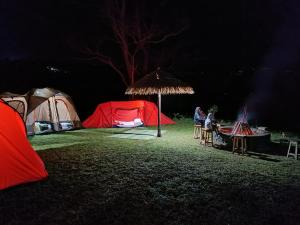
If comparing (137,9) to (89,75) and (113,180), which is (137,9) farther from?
(113,180)

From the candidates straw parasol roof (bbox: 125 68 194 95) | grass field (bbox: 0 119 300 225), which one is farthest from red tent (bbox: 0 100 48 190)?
straw parasol roof (bbox: 125 68 194 95)

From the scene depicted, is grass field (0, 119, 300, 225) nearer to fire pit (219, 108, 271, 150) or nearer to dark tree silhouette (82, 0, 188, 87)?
fire pit (219, 108, 271, 150)

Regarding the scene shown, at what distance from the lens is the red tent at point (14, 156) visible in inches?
253

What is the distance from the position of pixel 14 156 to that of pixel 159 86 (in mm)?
6703

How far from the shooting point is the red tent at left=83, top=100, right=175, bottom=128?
15633 millimetres

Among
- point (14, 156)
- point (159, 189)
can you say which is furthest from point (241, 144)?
point (14, 156)

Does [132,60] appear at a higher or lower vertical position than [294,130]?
higher

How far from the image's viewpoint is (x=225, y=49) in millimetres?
A: 22562

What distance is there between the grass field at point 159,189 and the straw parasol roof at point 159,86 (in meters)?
2.91

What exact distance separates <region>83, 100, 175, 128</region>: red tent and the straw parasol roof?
9.19 feet

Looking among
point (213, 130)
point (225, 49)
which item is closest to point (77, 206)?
point (213, 130)

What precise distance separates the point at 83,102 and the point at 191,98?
7991mm

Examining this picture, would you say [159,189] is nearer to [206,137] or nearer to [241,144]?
[241,144]

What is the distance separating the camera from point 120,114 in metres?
15.7
